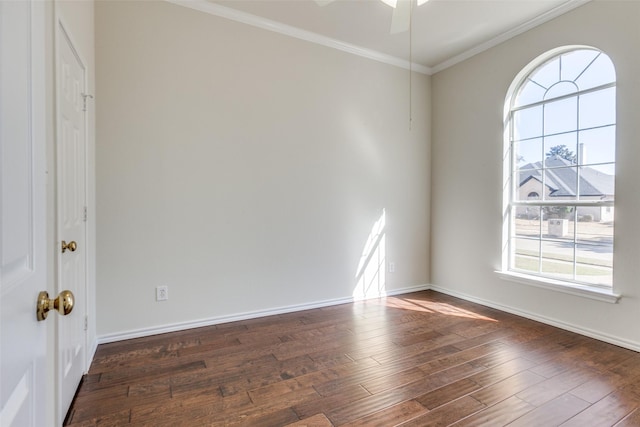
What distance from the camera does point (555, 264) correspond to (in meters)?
3.16

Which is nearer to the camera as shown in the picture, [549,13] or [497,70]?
[549,13]

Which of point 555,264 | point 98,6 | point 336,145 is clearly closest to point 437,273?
point 555,264

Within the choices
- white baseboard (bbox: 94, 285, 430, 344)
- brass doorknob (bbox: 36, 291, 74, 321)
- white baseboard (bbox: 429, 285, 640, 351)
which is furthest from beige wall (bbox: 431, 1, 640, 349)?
brass doorknob (bbox: 36, 291, 74, 321)

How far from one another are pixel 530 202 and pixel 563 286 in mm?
863

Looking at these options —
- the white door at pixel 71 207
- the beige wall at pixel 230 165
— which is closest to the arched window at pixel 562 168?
the beige wall at pixel 230 165

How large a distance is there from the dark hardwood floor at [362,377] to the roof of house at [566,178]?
128cm

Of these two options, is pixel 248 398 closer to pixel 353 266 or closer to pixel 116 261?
pixel 116 261

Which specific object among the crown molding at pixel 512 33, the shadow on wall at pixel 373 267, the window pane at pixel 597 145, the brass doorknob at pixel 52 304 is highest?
the crown molding at pixel 512 33

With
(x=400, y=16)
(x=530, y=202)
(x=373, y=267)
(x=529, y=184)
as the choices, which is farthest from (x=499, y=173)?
(x=400, y=16)

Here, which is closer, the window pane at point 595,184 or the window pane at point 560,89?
the window pane at point 595,184

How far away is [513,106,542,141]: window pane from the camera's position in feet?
10.8

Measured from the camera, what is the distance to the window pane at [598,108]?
2.73 metres

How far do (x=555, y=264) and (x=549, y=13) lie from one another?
2342mm

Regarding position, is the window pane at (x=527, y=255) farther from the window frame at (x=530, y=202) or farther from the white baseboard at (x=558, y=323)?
the white baseboard at (x=558, y=323)
